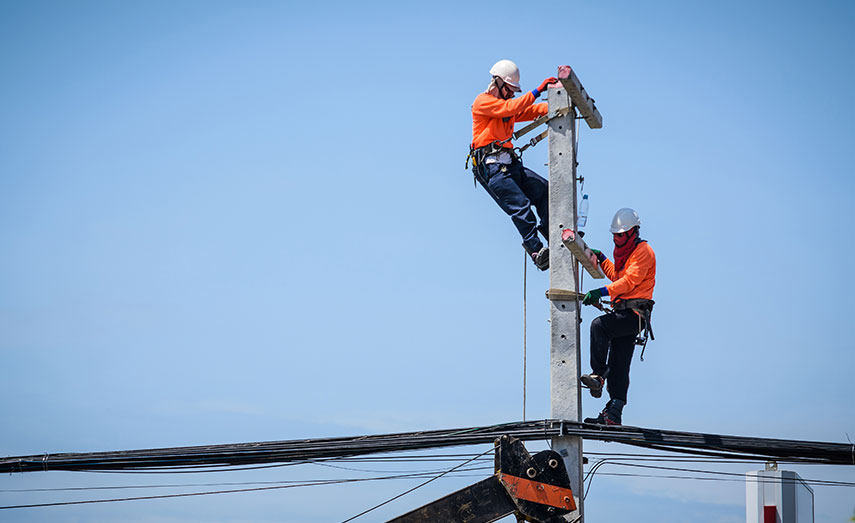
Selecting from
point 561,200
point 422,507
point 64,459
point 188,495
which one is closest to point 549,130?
point 561,200

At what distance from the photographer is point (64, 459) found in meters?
9.77

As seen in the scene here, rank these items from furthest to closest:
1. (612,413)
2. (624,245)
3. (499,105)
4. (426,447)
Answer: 1. (624,245)
2. (499,105)
3. (612,413)
4. (426,447)

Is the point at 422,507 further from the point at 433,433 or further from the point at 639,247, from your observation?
the point at 639,247

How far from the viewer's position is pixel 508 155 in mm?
9992

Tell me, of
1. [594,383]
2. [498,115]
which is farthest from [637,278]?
[498,115]

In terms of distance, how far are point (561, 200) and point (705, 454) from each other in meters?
2.56

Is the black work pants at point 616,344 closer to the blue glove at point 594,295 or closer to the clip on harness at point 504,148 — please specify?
the blue glove at point 594,295

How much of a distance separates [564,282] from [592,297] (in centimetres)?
52

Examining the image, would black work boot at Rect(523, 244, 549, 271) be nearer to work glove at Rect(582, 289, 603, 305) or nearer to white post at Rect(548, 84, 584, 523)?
white post at Rect(548, 84, 584, 523)

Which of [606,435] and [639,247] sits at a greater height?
[639,247]

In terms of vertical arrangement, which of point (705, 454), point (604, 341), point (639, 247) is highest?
point (639, 247)

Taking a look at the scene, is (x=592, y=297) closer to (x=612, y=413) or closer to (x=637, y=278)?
(x=637, y=278)

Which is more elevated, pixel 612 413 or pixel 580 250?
pixel 580 250

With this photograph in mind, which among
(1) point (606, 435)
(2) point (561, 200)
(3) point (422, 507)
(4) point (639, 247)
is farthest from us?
(4) point (639, 247)
